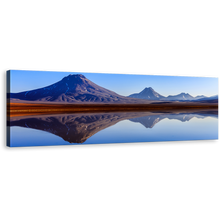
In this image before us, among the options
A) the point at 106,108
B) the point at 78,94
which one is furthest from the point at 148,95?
the point at 78,94

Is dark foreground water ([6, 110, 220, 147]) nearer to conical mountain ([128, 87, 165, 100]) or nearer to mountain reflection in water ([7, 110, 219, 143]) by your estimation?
mountain reflection in water ([7, 110, 219, 143])

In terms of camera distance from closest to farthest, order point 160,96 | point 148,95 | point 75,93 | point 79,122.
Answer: point 79,122 < point 75,93 < point 148,95 < point 160,96

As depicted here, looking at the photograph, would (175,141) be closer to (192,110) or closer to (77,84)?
(192,110)

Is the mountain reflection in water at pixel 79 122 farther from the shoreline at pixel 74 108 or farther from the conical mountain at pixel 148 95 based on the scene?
the conical mountain at pixel 148 95

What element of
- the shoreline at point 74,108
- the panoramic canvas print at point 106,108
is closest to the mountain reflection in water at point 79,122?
the panoramic canvas print at point 106,108

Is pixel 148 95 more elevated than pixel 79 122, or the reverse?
pixel 148 95

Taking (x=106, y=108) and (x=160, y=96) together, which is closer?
(x=106, y=108)

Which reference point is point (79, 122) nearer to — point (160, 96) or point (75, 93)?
point (75, 93)

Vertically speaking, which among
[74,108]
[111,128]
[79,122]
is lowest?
[111,128]
